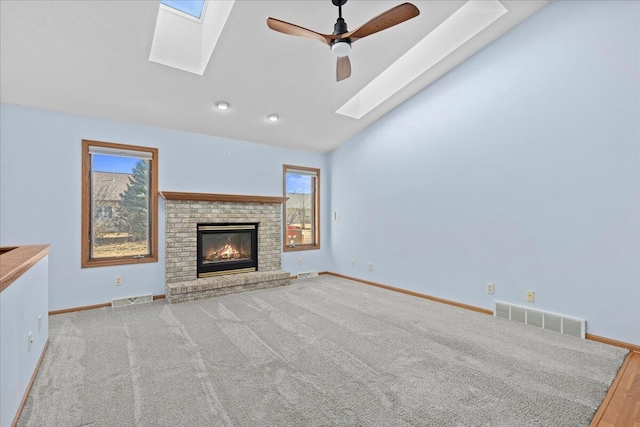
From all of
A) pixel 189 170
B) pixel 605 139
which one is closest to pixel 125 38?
pixel 189 170

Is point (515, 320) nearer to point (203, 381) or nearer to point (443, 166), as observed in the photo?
point (443, 166)

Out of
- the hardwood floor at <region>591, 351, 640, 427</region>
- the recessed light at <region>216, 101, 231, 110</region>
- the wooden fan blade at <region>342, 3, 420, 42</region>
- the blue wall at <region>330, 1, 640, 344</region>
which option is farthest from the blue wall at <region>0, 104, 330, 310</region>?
the hardwood floor at <region>591, 351, 640, 427</region>

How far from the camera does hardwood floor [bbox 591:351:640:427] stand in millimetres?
1655

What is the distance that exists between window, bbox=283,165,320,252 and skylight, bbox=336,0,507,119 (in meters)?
1.67

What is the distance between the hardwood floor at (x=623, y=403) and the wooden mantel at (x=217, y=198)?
4486 millimetres

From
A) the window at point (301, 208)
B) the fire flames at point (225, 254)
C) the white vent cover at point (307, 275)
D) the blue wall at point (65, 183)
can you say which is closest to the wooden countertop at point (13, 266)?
the blue wall at point (65, 183)

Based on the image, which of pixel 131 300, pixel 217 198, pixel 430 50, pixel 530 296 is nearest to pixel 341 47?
pixel 430 50

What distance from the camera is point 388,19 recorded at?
2.20 m

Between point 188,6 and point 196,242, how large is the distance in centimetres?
304

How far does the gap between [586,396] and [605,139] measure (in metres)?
2.24

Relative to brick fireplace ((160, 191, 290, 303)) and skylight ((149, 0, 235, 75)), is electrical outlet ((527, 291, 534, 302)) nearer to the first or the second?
brick fireplace ((160, 191, 290, 303))

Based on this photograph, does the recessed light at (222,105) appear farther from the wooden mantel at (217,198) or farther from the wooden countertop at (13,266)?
the wooden countertop at (13,266)

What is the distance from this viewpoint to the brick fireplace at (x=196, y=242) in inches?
165

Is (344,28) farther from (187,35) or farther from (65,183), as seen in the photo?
(65,183)
